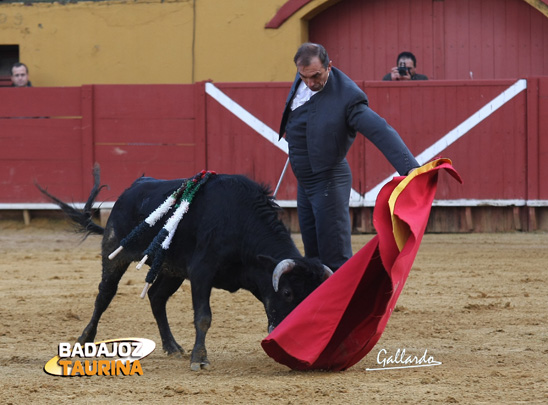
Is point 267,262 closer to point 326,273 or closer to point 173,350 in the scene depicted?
point 326,273

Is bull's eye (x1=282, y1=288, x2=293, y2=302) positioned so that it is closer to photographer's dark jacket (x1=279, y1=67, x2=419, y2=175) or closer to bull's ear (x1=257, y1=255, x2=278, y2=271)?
bull's ear (x1=257, y1=255, x2=278, y2=271)

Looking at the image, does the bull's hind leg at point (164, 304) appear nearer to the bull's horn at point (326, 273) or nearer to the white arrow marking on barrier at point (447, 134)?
the bull's horn at point (326, 273)

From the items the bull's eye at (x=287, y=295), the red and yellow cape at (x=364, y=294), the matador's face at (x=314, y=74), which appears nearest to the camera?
the red and yellow cape at (x=364, y=294)

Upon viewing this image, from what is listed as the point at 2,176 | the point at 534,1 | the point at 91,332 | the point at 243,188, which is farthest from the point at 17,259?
the point at 534,1

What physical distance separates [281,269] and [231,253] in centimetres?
38

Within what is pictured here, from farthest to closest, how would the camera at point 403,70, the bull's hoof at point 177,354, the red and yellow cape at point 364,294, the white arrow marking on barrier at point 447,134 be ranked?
the camera at point 403,70 < the white arrow marking on barrier at point 447,134 < the bull's hoof at point 177,354 < the red and yellow cape at point 364,294

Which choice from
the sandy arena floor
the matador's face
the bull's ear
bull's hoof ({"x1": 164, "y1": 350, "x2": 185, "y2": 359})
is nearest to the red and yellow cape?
the sandy arena floor

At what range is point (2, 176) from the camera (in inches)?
405

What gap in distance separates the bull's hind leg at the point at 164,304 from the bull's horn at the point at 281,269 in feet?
2.73

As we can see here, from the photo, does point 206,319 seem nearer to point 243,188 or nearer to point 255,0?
point 243,188

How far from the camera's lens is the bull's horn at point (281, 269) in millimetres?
4227

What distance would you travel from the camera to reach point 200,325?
4.46 m

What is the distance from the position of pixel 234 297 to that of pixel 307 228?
2094 millimetres

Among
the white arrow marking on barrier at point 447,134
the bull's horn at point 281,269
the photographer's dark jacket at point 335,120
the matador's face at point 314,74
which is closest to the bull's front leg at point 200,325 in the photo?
the bull's horn at point 281,269
